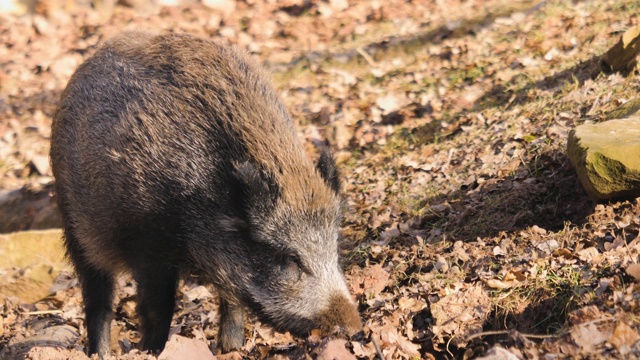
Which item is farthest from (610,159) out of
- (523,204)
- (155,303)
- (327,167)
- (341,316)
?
(155,303)

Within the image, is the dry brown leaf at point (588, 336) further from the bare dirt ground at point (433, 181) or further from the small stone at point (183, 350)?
the small stone at point (183, 350)

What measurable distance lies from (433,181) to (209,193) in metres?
Answer: 2.55

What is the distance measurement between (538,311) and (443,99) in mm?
4588

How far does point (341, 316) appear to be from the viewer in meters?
4.45

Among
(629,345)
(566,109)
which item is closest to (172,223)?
(629,345)

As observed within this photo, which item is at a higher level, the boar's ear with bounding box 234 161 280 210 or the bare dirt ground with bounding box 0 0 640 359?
the boar's ear with bounding box 234 161 280 210

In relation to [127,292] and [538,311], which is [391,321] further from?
[127,292]

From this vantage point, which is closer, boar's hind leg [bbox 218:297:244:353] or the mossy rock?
the mossy rock

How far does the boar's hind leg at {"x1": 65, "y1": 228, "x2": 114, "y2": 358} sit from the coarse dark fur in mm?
429

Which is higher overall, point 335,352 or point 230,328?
point 335,352

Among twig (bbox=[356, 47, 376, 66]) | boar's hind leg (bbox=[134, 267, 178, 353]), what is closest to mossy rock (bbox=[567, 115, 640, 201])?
boar's hind leg (bbox=[134, 267, 178, 353])

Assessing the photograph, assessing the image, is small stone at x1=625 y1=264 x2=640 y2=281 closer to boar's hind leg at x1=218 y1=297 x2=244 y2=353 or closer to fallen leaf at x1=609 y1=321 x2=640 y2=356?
fallen leaf at x1=609 y1=321 x2=640 y2=356

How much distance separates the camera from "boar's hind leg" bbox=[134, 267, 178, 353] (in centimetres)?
500

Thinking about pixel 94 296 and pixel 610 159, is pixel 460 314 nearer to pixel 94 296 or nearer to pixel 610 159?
pixel 610 159
